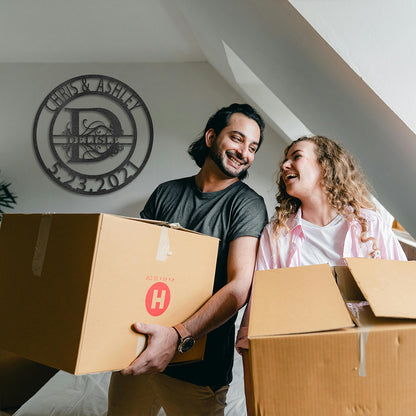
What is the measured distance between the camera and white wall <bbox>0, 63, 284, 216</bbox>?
293 centimetres

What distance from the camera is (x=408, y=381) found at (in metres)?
→ 0.53

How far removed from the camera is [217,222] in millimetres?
1104

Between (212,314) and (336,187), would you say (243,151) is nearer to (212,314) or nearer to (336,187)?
(336,187)

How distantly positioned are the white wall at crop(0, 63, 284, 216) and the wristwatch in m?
2.11

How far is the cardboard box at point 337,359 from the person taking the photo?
20.9 inches

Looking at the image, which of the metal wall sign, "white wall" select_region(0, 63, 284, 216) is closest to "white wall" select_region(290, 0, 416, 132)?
"white wall" select_region(0, 63, 284, 216)

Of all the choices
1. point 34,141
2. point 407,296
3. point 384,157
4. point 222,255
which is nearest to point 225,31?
point 384,157

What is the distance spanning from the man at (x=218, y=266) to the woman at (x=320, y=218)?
0.26 feet

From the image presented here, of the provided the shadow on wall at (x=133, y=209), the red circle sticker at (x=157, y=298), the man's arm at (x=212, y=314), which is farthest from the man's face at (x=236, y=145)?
the shadow on wall at (x=133, y=209)

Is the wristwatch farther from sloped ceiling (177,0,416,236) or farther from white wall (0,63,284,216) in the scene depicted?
white wall (0,63,284,216)

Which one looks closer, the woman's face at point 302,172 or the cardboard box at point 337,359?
the cardboard box at point 337,359

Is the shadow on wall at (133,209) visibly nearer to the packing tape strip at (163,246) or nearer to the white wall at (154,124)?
the white wall at (154,124)

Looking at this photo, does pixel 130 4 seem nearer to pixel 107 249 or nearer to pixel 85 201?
pixel 85 201

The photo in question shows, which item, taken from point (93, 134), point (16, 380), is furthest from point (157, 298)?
point (93, 134)
